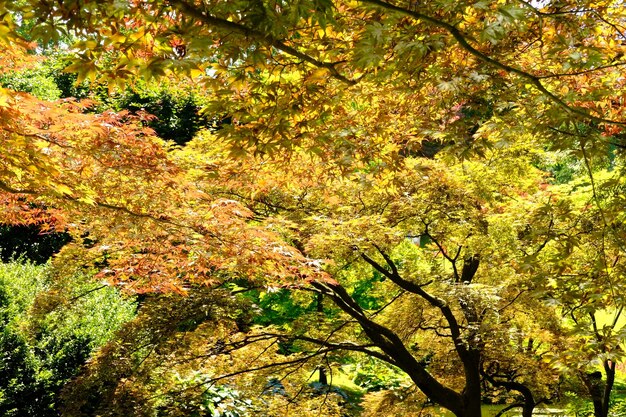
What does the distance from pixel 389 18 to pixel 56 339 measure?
6.29 meters

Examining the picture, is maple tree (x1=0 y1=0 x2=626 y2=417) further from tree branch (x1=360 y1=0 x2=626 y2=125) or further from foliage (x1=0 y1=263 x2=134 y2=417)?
foliage (x1=0 y1=263 x2=134 y2=417)

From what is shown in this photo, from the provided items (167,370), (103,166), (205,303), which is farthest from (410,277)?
(103,166)

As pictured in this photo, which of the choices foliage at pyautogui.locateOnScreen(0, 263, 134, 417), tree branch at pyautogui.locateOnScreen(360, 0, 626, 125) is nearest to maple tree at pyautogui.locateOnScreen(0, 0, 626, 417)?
tree branch at pyautogui.locateOnScreen(360, 0, 626, 125)

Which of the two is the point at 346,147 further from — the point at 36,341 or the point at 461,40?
the point at 36,341

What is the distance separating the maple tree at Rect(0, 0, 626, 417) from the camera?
2578mm

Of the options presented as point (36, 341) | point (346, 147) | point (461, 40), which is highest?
point (346, 147)

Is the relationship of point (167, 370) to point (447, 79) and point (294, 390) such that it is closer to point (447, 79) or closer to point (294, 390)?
point (294, 390)

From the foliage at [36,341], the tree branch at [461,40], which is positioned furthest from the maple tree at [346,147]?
the foliage at [36,341]

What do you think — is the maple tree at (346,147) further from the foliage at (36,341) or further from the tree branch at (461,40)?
the foliage at (36,341)

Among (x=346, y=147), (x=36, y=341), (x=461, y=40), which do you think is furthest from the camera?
(x=36, y=341)

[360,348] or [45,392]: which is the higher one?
[360,348]

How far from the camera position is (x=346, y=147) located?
12.3ft

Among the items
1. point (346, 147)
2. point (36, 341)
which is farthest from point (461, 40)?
point (36, 341)

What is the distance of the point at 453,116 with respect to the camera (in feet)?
12.9
